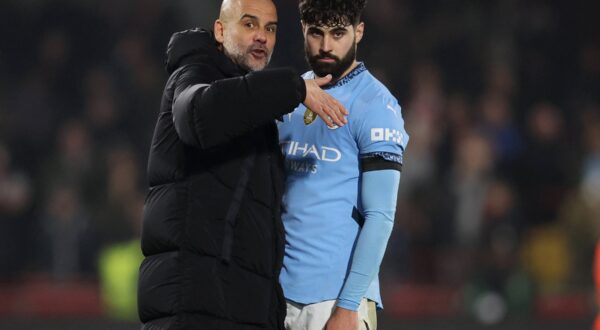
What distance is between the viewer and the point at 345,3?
3.54m

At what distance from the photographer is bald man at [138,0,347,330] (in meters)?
3.09

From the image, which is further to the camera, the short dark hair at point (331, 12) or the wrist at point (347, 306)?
the short dark hair at point (331, 12)

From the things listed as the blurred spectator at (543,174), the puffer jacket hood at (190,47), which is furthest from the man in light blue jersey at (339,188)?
the blurred spectator at (543,174)

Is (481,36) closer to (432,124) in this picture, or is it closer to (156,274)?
(432,124)

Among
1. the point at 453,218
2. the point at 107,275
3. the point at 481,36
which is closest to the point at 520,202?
the point at 453,218

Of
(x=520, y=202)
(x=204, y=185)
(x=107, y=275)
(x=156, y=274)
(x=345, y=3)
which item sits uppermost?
(x=345, y=3)

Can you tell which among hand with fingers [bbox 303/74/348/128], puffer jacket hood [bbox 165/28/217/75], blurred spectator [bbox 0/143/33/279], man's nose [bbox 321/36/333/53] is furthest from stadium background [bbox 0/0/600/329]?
hand with fingers [bbox 303/74/348/128]

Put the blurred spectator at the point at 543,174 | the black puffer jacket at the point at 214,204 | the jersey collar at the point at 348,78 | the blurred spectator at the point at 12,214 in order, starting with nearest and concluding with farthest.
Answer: the black puffer jacket at the point at 214,204 < the jersey collar at the point at 348,78 < the blurred spectator at the point at 12,214 < the blurred spectator at the point at 543,174

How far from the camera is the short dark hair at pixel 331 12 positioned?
3.52m

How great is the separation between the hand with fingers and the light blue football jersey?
236mm

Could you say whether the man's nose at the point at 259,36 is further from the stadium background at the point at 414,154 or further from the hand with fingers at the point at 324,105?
the stadium background at the point at 414,154

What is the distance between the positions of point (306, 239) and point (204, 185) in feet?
1.47

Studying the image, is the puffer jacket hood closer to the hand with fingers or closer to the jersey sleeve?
the hand with fingers

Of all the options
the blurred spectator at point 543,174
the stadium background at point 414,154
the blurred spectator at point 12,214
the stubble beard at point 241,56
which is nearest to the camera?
the stubble beard at point 241,56
